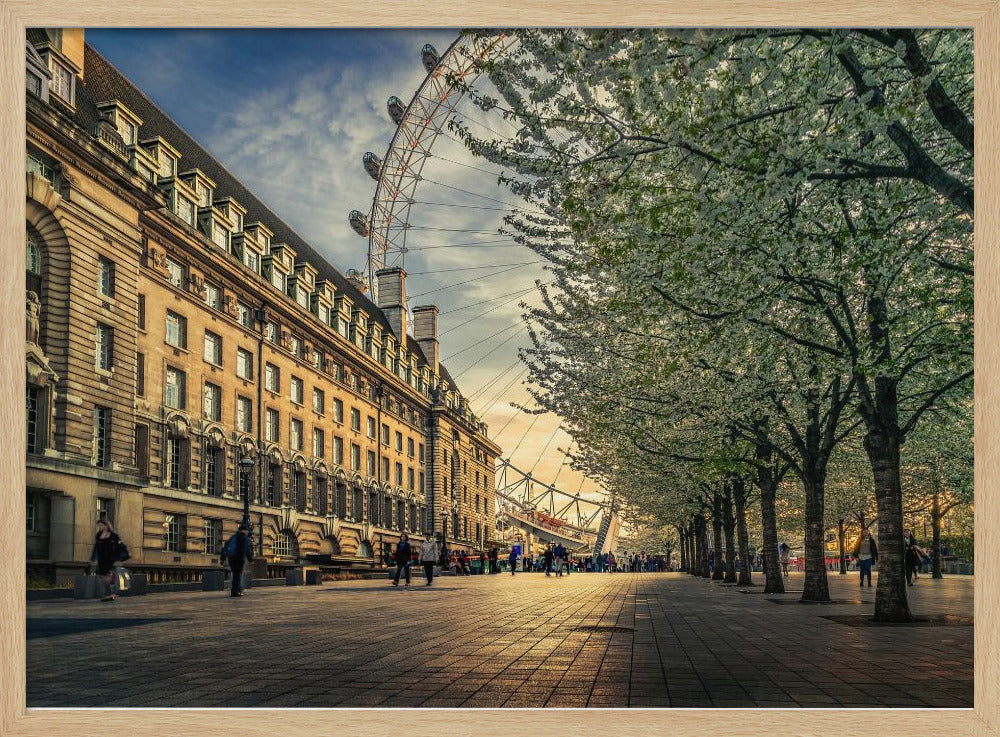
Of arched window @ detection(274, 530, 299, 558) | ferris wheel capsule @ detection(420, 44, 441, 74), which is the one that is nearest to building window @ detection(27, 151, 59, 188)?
ferris wheel capsule @ detection(420, 44, 441, 74)

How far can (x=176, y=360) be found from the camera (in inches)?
1764

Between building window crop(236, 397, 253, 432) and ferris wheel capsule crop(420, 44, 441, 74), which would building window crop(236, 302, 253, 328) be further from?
ferris wheel capsule crop(420, 44, 441, 74)

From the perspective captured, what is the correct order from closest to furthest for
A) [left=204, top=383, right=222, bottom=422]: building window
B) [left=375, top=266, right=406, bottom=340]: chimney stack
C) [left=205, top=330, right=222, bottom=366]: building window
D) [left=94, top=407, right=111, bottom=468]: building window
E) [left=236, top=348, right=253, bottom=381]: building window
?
[left=94, top=407, right=111, bottom=468]: building window
[left=204, top=383, right=222, bottom=422]: building window
[left=205, top=330, right=222, bottom=366]: building window
[left=236, top=348, right=253, bottom=381]: building window
[left=375, top=266, right=406, bottom=340]: chimney stack

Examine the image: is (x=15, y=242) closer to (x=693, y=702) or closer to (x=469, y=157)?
(x=469, y=157)

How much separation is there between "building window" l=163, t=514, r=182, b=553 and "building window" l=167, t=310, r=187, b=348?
8618 mm

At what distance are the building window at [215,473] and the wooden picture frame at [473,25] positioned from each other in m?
40.9

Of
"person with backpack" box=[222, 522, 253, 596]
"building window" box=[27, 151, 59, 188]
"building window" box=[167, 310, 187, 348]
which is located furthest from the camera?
"building window" box=[167, 310, 187, 348]

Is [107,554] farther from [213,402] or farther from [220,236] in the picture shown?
[220,236]

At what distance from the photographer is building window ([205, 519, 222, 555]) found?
43844 millimetres

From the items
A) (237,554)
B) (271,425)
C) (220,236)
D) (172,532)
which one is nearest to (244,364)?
(271,425)

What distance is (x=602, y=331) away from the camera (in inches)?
949

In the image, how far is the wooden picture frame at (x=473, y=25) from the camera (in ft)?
22.3

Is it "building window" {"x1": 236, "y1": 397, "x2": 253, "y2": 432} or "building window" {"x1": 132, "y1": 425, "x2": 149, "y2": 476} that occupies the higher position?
"building window" {"x1": 236, "y1": 397, "x2": 253, "y2": 432}

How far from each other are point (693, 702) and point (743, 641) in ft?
19.1
